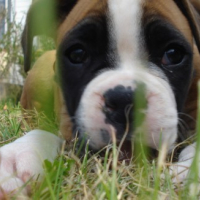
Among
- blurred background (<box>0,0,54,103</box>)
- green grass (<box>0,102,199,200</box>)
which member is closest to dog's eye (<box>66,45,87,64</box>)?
green grass (<box>0,102,199,200</box>)

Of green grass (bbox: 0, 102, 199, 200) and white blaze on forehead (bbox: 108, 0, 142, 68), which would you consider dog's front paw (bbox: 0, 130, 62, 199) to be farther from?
white blaze on forehead (bbox: 108, 0, 142, 68)

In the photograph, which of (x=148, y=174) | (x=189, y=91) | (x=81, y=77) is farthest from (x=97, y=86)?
(x=189, y=91)

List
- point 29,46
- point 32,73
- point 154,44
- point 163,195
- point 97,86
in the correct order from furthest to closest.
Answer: point 32,73
point 29,46
point 154,44
point 97,86
point 163,195

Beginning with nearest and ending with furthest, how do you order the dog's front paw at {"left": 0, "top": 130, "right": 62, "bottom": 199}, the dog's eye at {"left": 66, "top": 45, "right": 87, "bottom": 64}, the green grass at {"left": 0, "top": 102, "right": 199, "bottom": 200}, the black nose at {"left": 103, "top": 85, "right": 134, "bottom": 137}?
the green grass at {"left": 0, "top": 102, "right": 199, "bottom": 200} → the dog's front paw at {"left": 0, "top": 130, "right": 62, "bottom": 199} → the black nose at {"left": 103, "top": 85, "right": 134, "bottom": 137} → the dog's eye at {"left": 66, "top": 45, "right": 87, "bottom": 64}

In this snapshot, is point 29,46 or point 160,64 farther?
point 29,46

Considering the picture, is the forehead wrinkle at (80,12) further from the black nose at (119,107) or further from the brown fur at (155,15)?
the black nose at (119,107)

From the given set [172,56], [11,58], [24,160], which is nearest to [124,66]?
[172,56]

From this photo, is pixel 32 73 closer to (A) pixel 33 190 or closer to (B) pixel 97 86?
(B) pixel 97 86
